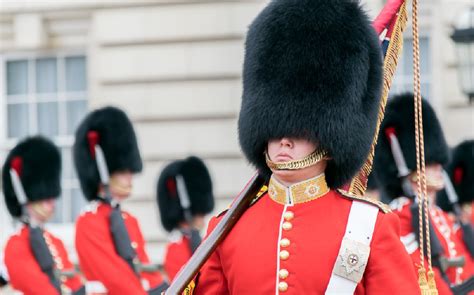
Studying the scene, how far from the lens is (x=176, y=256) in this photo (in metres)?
9.48

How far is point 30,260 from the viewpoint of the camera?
8141mm

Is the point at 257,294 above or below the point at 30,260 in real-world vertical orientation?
above

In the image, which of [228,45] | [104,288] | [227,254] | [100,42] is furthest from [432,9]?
[227,254]

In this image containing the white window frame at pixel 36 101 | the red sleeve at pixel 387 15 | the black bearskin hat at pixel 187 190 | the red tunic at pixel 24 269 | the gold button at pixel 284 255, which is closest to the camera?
the gold button at pixel 284 255

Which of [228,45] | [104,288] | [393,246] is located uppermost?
[393,246]

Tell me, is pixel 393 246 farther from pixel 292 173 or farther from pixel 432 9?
pixel 432 9

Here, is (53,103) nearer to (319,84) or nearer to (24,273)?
(24,273)

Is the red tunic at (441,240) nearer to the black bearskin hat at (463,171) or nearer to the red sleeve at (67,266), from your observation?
the black bearskin hat at (463,171)

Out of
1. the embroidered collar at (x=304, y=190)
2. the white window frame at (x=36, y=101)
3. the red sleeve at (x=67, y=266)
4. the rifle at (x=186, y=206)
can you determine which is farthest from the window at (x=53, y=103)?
the embroidered collar at (x=304, y=190)

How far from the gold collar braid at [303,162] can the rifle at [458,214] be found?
4.05m

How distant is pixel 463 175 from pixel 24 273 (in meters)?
3.33

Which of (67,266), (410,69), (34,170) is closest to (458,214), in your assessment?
(67,266)

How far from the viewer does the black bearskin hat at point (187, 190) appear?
10070 mm

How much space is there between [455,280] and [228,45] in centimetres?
516
